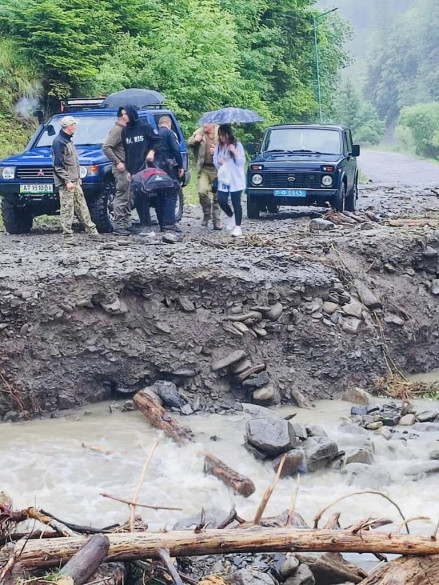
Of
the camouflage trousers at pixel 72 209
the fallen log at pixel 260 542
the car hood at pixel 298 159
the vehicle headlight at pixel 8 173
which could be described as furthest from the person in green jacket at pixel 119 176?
the fallen log at pixel 260 542

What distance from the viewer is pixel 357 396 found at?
10.0 meters

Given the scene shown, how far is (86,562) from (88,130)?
11.3m

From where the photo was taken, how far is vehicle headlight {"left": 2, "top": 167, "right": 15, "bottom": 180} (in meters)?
13.5

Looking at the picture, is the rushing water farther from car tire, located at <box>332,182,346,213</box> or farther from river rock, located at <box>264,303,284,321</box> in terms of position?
car tire, located at <box>332,182,346,213</box>

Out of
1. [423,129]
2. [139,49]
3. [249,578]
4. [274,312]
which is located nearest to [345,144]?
[274,312]

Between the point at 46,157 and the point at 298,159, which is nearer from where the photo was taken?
the point at 46,157

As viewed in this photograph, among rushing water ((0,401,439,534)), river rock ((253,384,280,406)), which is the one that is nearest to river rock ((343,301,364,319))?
river rock ((253,384,280,406))

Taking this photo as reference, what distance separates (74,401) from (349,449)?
324 cm

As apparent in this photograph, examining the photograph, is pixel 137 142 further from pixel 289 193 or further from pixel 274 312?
pixel 274 312

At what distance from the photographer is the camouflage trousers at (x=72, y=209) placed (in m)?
12.8

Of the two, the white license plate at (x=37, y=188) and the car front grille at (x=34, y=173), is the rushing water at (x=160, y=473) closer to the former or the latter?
the white license plate at (x=37, y=188)

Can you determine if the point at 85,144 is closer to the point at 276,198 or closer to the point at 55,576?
the point at 276,198

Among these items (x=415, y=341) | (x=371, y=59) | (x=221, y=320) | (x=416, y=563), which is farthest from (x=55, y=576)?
(x=371, y=59)

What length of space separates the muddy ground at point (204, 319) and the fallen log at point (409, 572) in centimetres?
474
